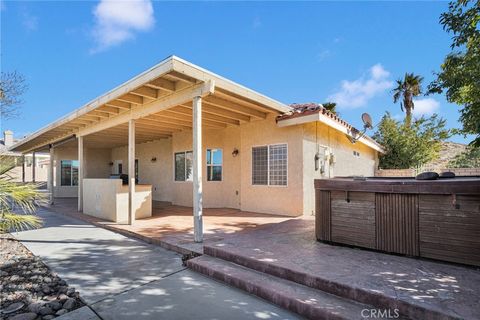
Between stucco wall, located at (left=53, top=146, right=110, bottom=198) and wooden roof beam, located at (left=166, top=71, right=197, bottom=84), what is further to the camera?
stucco wall, located at (left=53, top=146, right=110, bottom=198)

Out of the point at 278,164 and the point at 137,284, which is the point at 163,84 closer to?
the point at 137,284

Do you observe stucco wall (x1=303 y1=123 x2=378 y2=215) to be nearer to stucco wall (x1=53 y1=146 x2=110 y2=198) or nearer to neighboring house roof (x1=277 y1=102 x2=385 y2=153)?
neighboring house roof (x1=277 y1=102 x2=385 y2=153)

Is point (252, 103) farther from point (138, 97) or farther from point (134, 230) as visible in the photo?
point (134, 230)

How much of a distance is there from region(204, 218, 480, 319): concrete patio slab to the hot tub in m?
0.20

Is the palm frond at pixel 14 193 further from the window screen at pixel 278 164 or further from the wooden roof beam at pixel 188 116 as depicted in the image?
the window screen at pixel 278 164

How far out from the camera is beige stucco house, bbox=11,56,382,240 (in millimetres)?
5855

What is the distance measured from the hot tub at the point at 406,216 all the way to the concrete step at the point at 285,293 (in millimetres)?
1759

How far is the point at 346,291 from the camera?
10.1ft

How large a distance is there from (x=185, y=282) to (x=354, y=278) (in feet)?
7.95

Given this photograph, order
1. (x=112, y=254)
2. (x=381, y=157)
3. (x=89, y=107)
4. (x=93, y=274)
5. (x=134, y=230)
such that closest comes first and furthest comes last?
(x=93, y=274)
(x=112, y=254)
(x=134, y=230)
(x=89, y=107)
(x=381, y=157)

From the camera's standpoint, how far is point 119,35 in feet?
35.4

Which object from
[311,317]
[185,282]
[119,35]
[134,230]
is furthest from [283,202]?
[119,35]

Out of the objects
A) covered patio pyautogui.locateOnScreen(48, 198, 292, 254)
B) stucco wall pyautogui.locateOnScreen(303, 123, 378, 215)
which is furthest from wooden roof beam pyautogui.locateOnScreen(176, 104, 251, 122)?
covered patio pyautogui.locateOnScreen(48, 198, 292, 254)

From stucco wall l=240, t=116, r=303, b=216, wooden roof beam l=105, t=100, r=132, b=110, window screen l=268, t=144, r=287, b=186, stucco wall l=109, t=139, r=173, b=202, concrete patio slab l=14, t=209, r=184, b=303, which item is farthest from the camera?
stucco wall l=109, t=139, r=173, b=202
